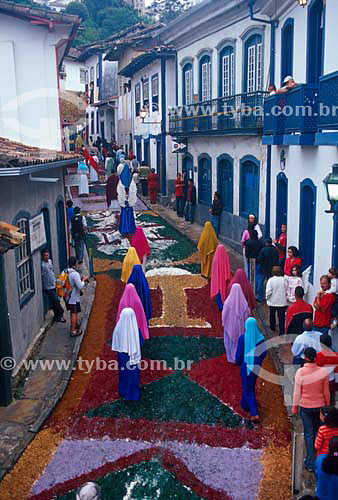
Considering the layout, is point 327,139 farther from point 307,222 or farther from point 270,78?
point 270,78

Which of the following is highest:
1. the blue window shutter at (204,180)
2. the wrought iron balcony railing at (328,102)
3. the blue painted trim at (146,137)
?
the wrought iron balcony railing at (328,102)

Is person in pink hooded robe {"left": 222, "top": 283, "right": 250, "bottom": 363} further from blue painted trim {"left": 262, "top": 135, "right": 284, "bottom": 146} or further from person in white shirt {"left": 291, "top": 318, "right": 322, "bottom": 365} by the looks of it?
blue painted trim {"left": 262, "top": 135, "right": 284, "bottom": 146}

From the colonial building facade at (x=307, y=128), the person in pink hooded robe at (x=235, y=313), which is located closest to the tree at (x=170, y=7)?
the colonial building facade at (x=307, y=128)

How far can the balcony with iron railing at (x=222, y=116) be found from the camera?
56.6 ft

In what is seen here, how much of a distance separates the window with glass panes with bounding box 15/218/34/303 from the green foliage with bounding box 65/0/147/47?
157ft

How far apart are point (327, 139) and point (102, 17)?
179ft

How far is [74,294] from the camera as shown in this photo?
464 inches

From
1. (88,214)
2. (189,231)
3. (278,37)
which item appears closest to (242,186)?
(189,231)

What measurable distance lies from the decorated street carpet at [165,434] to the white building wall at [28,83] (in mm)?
6116

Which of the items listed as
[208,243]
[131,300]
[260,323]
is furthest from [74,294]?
[208,243]

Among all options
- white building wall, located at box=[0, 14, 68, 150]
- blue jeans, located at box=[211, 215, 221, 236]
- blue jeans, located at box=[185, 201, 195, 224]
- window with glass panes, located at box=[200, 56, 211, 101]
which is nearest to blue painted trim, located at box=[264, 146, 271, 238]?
blue jeans, located at box=[211, 215, 221, 236]

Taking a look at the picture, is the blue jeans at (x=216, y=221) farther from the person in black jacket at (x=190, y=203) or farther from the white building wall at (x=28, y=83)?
the white building wall at (x=28, y=83)

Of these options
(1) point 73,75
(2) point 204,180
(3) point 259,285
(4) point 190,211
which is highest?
(1) point 73,75

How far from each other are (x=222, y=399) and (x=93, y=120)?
4831 centimetres
